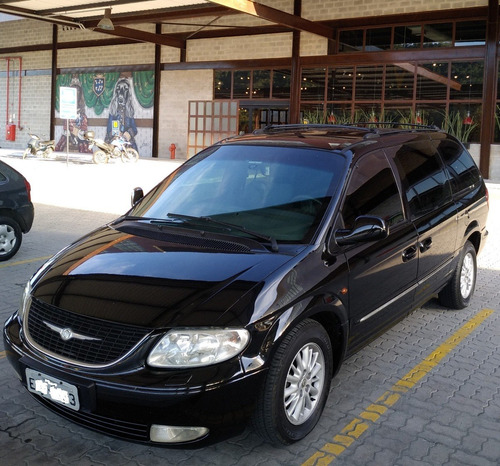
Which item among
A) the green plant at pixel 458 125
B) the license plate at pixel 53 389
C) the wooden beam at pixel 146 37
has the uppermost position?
the wooden beam at pixel 146 37

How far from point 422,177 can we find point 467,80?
55.2 feet

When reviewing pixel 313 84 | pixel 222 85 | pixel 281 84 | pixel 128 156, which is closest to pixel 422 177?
pixel 313 84

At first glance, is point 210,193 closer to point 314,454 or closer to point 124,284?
point 124,284

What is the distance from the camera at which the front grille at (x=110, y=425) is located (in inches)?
121

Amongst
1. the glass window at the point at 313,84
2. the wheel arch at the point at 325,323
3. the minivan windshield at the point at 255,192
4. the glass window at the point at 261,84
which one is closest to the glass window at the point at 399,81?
the glass window at the point at 313,84

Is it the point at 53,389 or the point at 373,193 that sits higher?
the point at 373,193

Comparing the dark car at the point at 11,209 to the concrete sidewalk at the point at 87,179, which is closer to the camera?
the dark car at the point at 11,209

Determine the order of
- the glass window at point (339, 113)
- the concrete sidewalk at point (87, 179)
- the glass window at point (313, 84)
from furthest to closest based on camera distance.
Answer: the glass window at point (313, 84)
the glass window at point (339, 113)
the concrete sidewalk at point (87, 179)

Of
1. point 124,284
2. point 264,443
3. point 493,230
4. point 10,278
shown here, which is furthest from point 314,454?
point 493,230

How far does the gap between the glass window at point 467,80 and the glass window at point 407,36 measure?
1.53 metres

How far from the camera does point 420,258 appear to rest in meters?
4.87

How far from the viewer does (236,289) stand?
3287 millimetres

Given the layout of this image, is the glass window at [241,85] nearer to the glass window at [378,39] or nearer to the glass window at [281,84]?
the glass window at [281,84]

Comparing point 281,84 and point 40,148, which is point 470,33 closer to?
point 281,84
